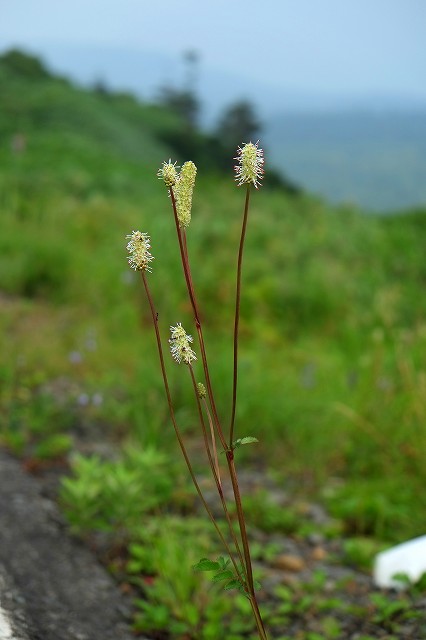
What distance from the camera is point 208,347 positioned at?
5020mm

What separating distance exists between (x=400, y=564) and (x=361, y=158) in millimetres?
8707

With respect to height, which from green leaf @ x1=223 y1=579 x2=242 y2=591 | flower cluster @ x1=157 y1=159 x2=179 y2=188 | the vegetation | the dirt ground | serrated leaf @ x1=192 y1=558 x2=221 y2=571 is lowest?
green leaf @ x1=223 y1=579 x2=242 y2=591

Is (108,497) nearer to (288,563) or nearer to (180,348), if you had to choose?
(288,563)

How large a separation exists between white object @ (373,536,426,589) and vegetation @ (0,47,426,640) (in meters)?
0.19

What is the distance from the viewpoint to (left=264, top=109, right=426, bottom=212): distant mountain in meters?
10.3

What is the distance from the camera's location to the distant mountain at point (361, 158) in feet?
33.8

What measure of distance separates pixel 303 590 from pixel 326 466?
1.20 meters

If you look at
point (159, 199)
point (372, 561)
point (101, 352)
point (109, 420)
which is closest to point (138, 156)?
point (159, 199)

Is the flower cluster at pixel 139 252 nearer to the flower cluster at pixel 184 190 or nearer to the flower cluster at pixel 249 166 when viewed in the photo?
the flower cluster at pixel 184 190

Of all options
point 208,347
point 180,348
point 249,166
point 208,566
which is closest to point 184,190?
point 249,166

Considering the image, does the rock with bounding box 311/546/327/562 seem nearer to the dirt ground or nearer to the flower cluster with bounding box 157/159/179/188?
the dirt ground

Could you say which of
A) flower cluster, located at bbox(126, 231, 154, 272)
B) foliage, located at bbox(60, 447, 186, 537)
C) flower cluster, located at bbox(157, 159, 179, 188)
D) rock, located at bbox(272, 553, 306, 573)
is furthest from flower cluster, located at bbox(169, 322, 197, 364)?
rock, located at bbox(272, 553, 306, 573)

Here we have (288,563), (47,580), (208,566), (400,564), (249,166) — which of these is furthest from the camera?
(288,563)

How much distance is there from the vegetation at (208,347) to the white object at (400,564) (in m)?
0.19
